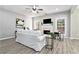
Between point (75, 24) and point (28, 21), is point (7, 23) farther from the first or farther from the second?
point (75, 24)

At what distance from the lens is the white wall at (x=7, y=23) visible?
21.9 feet

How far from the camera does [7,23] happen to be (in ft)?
23.6

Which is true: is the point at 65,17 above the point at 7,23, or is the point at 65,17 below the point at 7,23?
above

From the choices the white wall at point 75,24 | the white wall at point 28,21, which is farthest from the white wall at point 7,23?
the white wall at point 75,24

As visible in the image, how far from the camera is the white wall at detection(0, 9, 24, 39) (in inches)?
263

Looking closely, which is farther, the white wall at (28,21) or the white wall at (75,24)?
the white wall at (28,21)

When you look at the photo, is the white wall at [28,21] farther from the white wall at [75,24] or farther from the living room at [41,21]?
the white wall at [75,24]

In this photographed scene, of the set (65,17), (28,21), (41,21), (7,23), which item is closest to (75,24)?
(65,17)

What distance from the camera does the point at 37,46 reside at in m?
3.77

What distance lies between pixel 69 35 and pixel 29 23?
5202 mm

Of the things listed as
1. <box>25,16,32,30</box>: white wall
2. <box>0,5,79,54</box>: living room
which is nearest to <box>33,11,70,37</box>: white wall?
<box>0,5,79,54</box>: living room

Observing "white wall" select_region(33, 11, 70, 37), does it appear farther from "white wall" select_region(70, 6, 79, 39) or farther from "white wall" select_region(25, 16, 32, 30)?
"white wall" select_region(25, 16, 32, 30)

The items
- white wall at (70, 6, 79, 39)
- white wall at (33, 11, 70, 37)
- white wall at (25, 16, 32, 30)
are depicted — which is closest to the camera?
white wall at (70, 6, 79, 39)

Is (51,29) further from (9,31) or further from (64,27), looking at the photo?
(9,31)
